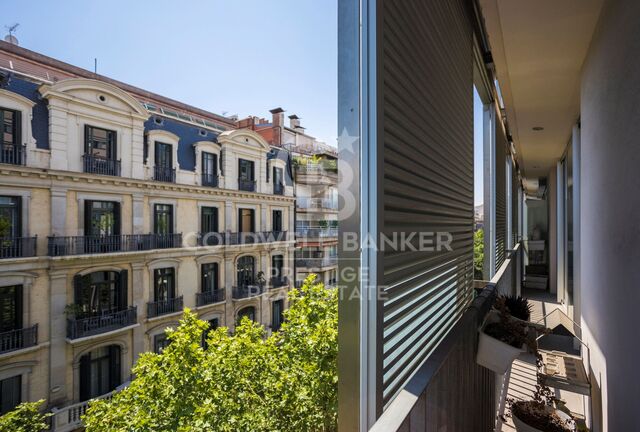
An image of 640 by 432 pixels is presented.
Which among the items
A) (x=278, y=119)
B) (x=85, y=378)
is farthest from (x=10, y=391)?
(x=278, y=119)

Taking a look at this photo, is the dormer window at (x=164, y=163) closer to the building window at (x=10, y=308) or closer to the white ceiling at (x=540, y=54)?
the building window at (x=10, y=308)

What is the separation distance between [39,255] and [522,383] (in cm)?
292

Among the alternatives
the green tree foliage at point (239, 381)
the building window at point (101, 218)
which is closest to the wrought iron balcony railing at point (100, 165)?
the building window at point (101, 218)

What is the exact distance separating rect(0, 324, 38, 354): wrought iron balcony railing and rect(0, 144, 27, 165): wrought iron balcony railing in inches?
34.7

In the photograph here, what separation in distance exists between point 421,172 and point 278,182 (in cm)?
372

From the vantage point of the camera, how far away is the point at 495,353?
1044 mm

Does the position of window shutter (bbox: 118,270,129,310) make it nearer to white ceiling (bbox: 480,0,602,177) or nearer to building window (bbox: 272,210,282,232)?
building window (bbox: 272,210,282,232)

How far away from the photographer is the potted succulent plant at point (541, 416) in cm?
124

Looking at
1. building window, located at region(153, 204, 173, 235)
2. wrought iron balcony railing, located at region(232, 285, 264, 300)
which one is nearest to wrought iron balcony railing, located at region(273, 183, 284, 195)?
wrought iron balcony railing, located at region(232, 285, 264, 300)

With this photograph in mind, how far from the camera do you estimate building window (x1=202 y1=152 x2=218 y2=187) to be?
3.65 m

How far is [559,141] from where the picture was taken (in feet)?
11.5

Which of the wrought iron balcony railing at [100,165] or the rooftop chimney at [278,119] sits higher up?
the rooftop chimney at [278,119]

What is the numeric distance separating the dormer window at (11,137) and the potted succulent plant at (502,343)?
229 centimetres

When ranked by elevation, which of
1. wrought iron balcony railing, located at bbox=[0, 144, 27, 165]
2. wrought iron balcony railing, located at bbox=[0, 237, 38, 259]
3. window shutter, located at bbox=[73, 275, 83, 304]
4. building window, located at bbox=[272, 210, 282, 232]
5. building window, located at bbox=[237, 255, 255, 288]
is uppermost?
wrought iron balcony railing, located at bbox=[0, 144, 27, 165]
